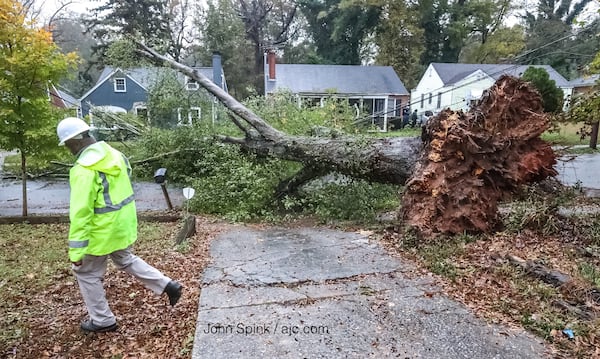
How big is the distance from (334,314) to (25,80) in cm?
604

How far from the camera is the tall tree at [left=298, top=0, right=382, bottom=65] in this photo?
31422 mm

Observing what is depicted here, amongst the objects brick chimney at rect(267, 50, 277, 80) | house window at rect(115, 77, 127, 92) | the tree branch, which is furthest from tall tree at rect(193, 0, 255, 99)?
the tree branch

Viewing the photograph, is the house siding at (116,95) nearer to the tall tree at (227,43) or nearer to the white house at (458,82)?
the tall tree at (227,43)

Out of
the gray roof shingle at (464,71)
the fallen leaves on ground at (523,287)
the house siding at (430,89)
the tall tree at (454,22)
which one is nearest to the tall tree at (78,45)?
the house siding at (430,89)

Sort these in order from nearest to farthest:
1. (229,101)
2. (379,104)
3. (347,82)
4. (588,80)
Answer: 1. (229,101)
2. (588,80)
3. (347,82)
4. (379,104)

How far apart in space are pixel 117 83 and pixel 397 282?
24.2 meters

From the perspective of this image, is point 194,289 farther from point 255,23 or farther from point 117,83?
point 255,23

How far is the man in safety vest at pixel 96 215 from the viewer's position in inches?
101

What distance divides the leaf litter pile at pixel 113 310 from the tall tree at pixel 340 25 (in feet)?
99.7

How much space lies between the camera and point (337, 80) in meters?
26.1

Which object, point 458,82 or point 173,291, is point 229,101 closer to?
point 173,291

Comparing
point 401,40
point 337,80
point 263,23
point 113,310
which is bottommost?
point 113,310

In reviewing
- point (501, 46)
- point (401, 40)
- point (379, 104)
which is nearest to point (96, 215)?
point (379, 104)

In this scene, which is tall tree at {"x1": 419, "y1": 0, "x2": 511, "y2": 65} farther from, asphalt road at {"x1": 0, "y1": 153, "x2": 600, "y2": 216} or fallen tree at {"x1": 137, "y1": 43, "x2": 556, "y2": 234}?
fallen tree at {"x1": 137, "y1": 43, "x2": 556, "y2": 234}
